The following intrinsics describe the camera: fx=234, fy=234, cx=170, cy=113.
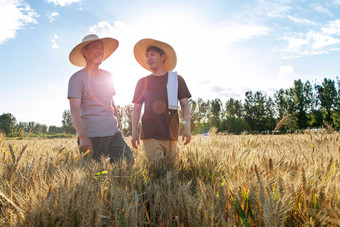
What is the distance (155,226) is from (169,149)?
2390 mm

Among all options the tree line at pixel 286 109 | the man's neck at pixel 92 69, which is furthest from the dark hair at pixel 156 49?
the tree line at pixel 286 109

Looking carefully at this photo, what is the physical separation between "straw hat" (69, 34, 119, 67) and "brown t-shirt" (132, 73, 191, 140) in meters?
0.87

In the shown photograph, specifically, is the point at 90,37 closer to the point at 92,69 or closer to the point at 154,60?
the point at 92,69

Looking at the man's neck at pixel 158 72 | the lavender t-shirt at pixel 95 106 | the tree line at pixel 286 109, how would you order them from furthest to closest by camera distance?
1. the tree line at pixel 286 109
2. the man's neck at pixel 158 72
3. the lavender t-shirt at pixel 95 106

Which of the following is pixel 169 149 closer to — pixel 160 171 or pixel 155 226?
pixel 160 171

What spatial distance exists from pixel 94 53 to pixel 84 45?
262mm

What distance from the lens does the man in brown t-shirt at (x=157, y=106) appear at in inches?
141

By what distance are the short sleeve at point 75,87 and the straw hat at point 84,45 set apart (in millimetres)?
647

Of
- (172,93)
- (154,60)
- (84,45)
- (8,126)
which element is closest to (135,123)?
(172,93)

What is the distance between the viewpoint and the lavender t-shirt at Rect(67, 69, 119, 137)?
3503 mm

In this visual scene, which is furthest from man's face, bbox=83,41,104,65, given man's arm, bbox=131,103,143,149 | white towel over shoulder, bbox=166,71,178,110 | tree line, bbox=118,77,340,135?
→ tree line, bbox=118,77,340,135

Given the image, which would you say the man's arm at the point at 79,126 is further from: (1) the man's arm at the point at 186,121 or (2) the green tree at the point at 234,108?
(2) the green tree at the point at 234,108

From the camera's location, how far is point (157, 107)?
374 cm

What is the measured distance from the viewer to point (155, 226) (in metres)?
1.20
